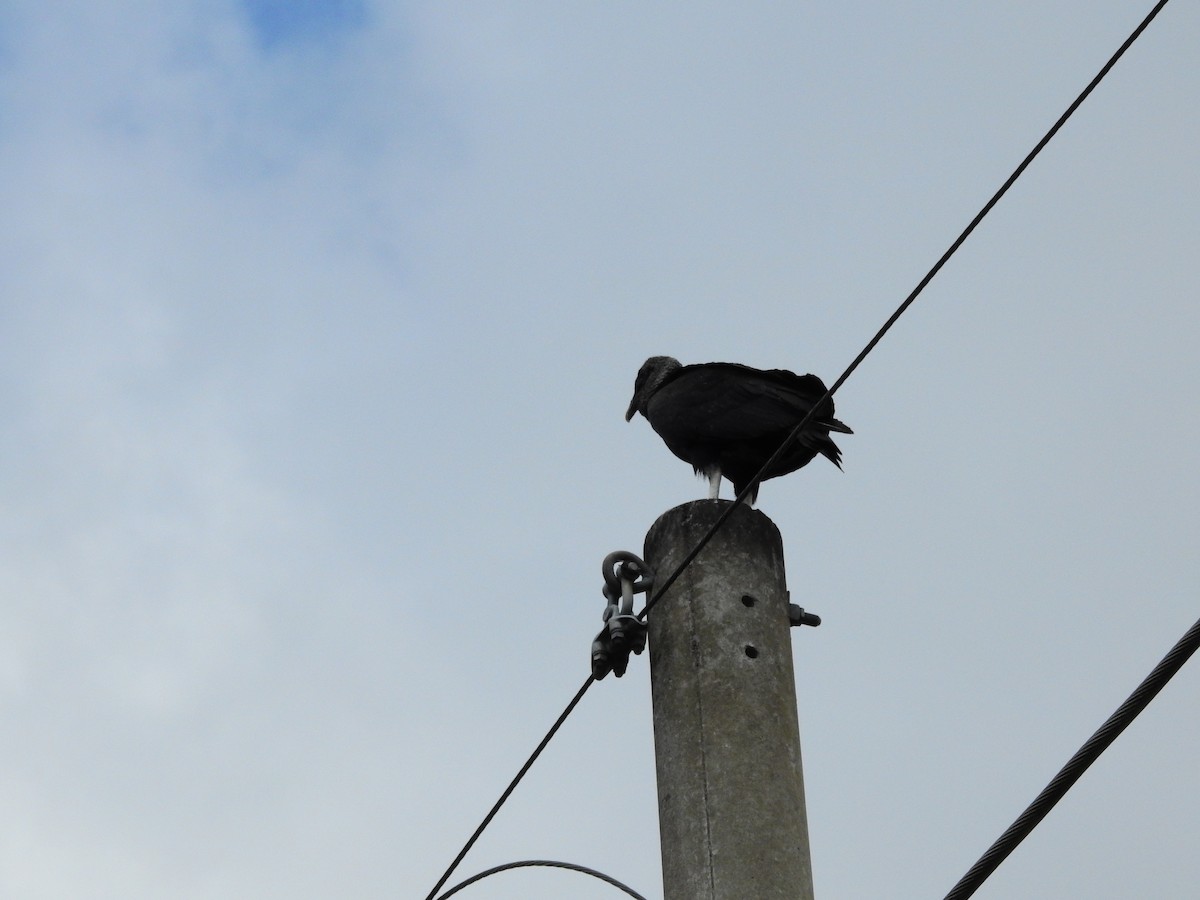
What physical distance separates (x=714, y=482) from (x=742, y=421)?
0.21 meters

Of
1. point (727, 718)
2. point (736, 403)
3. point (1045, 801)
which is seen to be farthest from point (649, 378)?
point (1045, 801)

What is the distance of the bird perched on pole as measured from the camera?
4855mm

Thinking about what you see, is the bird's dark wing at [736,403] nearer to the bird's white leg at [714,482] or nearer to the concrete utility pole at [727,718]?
the bird's white leg at [714,482]

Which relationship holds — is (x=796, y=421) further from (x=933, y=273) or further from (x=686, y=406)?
(x=933, y=273)

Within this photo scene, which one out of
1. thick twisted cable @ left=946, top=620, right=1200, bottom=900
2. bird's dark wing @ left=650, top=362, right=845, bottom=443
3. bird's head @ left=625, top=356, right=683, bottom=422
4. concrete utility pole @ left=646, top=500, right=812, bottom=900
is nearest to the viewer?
thick twisted cable @ left=946, top=620, right=1200, bottom=900

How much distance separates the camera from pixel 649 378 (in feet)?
18.5

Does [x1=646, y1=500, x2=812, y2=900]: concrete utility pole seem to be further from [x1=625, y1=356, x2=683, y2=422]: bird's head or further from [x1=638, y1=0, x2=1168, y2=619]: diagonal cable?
[x1=625, y1=356, x2=683, y2=422]: bird's head

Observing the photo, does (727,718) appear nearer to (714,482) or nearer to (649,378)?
(714,482)

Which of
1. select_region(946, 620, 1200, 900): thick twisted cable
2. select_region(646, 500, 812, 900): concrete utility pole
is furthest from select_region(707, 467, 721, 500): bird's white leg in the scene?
select_region(946, 620, 1200, 900): thick twisted cable

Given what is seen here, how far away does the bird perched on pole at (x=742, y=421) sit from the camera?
15.9 feet

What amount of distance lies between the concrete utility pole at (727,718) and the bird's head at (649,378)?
1257 mm

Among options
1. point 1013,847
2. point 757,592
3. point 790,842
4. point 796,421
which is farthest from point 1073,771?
point 796,421

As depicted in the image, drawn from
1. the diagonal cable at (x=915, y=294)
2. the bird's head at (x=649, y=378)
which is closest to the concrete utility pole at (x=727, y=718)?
the diagonal cable at (x=915, y=294)

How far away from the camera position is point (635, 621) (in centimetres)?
401
